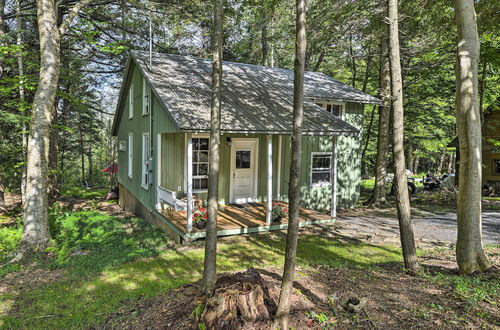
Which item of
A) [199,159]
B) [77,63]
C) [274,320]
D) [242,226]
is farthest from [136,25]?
[274,320]

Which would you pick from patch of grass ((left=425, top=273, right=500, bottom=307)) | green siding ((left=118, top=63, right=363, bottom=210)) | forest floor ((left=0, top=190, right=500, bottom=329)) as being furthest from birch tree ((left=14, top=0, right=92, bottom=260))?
patch of grass ((left=425, top=273, right=500, bottom=307))

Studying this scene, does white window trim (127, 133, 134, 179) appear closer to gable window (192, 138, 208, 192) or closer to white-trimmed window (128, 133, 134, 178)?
white-trimmed window (128, 133, 134, 178)

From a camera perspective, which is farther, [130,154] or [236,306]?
[130,154]

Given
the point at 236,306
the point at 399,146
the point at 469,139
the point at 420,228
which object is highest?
the point at 469,139

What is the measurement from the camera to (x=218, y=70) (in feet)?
14.3

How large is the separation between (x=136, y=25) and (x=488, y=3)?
13.5 m

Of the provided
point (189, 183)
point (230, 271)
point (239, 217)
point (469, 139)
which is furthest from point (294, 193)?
point (239, 217)

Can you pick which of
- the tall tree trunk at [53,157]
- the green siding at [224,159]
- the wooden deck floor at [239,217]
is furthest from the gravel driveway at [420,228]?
the tall tree trunk at [53,157]

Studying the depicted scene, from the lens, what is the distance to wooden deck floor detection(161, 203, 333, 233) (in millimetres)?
8055

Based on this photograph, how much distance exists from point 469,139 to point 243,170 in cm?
664

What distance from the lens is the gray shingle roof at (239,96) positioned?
781cm

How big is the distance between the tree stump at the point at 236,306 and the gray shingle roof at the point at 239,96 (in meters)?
4.18

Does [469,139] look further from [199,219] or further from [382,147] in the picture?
[382,147]

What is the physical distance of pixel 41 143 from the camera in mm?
7117
